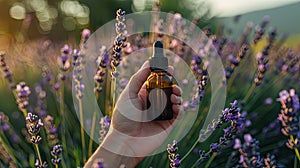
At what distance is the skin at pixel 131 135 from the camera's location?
180cm

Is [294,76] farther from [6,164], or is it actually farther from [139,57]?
[6,164]

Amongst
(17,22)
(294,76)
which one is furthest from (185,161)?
(17,22)

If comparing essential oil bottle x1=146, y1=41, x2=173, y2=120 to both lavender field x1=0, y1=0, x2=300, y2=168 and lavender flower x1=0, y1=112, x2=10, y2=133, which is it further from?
lavender flower x1=0, y1=112, x2=10, y2=133

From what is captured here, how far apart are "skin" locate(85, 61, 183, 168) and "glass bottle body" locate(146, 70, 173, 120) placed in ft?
0.16

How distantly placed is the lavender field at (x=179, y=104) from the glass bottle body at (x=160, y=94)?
72mm

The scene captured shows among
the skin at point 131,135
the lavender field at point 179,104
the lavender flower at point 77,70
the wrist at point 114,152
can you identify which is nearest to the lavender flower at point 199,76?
the lavender field at point 179,104

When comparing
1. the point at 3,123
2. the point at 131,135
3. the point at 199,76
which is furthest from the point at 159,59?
the point at 3,123

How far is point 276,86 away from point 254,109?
16.5 inches

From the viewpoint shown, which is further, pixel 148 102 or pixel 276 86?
pixel 276 86

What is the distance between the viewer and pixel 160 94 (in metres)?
1.75

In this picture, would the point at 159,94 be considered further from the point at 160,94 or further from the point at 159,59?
the point at 159,59

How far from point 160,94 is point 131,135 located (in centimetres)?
23

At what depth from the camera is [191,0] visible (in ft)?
19.7

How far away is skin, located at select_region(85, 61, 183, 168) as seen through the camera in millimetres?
1800
